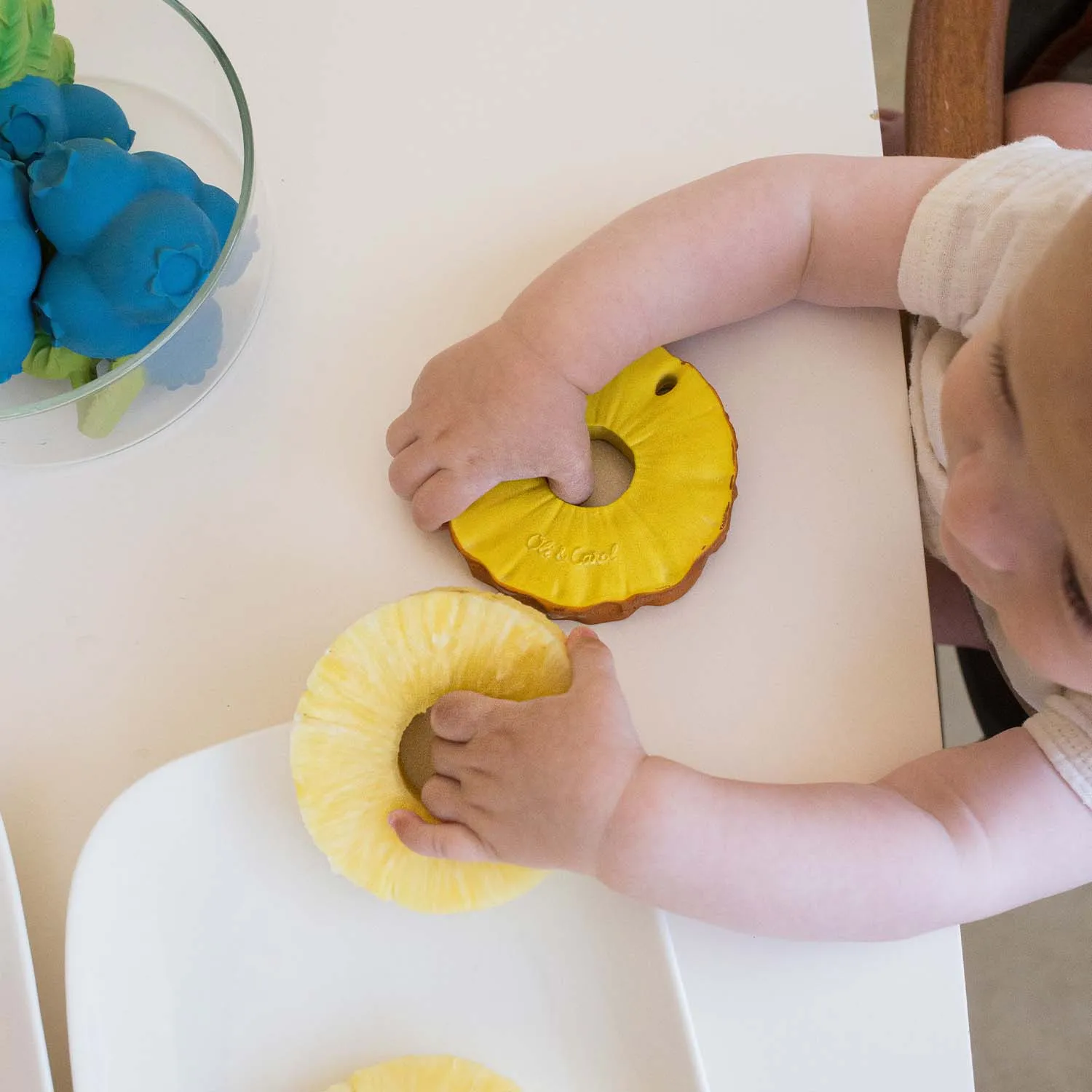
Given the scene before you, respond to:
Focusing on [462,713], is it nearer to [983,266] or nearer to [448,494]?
[448,494]

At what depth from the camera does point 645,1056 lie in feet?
1.23

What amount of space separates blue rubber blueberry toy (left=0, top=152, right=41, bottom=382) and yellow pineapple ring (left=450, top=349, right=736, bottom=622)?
19 centimetres

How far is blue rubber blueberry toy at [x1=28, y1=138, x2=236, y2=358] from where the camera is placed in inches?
15.7

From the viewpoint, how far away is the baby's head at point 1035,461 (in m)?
0.32

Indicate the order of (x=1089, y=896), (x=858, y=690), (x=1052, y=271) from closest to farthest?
1. (x=1052, y=271)
2. (x=858, y=690)
3. (x=1089, y=896)

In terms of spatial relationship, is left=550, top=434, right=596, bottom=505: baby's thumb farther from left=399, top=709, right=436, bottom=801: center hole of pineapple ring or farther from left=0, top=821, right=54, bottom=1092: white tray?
left=0, top=821, right=54, bottom=1092: white tray

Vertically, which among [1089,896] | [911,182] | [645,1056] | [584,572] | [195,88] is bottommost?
[1089,896]

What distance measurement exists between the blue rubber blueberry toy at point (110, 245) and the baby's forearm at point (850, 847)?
0.26 meters

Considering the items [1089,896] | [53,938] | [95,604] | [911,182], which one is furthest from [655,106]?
[1089,896]

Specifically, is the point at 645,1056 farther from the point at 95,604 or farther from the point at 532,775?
the point at 95,604

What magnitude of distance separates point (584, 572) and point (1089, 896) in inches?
32.9

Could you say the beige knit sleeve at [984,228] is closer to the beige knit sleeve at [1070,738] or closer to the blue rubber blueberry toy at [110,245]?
the beige knit sleeve at [1070,738]

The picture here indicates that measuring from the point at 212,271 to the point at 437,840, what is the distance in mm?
238

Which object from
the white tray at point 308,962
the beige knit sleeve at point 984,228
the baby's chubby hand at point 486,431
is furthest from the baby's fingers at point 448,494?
the beige knit sleeve at point 984,228
